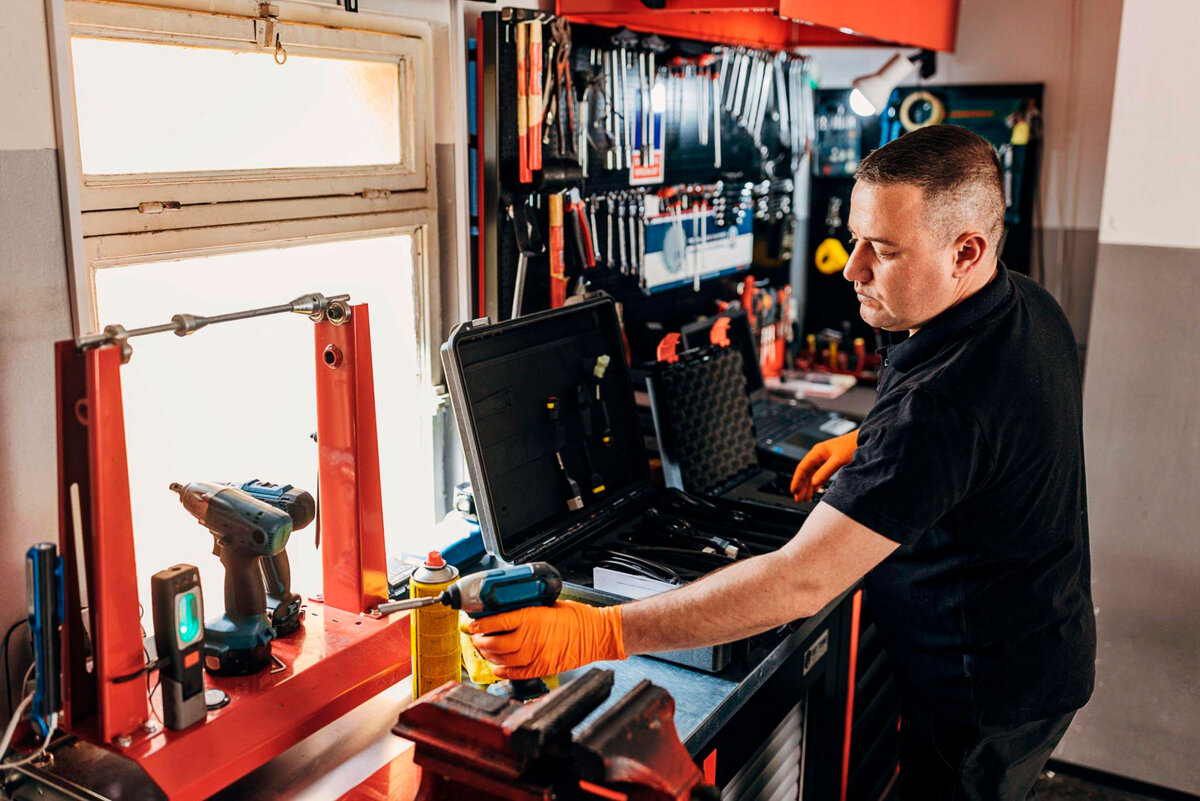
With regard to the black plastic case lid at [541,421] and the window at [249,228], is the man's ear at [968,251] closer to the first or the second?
the black plastic case lid at [541,421]

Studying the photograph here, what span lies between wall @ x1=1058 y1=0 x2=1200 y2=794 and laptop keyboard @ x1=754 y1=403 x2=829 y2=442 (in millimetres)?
718

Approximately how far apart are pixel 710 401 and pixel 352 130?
1.02 meters

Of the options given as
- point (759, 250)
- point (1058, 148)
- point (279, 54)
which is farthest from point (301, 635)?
point (1058, 148)

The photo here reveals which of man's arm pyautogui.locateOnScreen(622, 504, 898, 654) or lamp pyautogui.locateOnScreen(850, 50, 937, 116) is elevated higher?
lamp pyautogui.locateOnScreen(850, 50, 937, 116)

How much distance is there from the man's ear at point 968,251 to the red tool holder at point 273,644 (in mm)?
891

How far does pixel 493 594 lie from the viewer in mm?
1388

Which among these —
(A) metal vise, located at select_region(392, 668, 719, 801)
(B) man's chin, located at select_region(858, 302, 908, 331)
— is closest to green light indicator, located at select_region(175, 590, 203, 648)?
(A) metal vise, located at select_region(392, 668, 719, 801)

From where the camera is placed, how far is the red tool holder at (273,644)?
120 centimetres

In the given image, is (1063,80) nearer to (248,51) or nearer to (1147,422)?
(1147,422)

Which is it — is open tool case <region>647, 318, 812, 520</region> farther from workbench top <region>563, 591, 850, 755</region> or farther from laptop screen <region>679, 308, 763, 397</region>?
workbench top <region>563, 591, 850, 755</region>

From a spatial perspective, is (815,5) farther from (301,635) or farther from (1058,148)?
(1058,148)

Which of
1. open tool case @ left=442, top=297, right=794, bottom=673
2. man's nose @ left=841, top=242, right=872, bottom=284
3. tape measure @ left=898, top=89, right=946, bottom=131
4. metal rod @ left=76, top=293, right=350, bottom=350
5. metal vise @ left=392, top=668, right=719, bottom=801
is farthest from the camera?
tape measure @ left=898, top=89, right=946, bottom=131

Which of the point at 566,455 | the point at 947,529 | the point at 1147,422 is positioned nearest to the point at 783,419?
the point at 1147,422

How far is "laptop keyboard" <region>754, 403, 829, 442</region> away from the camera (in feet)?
9.29
